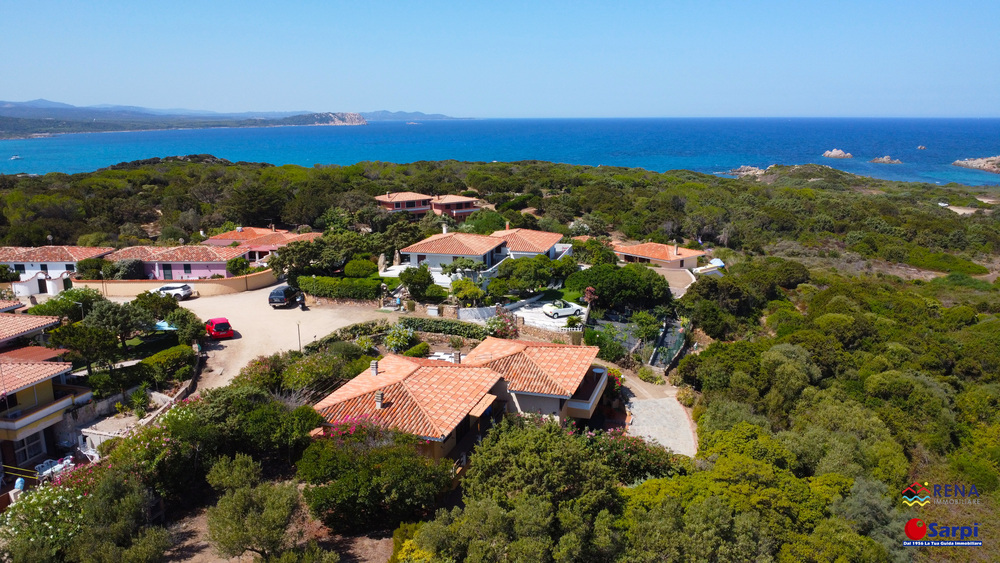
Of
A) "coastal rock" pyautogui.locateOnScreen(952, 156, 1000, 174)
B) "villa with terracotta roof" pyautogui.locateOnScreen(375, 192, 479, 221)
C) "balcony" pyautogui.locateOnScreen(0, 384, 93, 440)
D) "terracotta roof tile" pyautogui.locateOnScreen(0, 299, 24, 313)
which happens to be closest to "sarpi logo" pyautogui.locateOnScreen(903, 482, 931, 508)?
"balcony" pyautogui.locateOnScreen(0, 384, 93, 440)

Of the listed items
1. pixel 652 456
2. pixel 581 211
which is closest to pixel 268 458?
pixel 652 456

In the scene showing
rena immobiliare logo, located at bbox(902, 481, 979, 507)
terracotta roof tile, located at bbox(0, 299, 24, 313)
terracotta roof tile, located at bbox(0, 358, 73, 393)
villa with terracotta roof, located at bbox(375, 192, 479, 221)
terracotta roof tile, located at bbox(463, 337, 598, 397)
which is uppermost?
villa with terracotta roof, located at bbox(375, 192, 479, 221)

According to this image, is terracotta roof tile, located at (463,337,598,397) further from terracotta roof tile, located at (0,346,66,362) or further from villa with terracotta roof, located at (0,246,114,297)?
villa with terracotta roof, located at (0,246,114,297)

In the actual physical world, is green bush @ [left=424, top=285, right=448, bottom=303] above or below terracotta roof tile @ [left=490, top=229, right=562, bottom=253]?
below

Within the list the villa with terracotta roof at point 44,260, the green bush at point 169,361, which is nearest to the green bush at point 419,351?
the green bush at point 169,361

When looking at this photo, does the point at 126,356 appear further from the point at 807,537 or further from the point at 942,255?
the point at 942,255

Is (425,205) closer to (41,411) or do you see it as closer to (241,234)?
(241,234)

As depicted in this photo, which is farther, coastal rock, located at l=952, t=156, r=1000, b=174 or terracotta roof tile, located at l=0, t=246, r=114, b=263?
coastal rock, located at l=952, t=156, r=1000, b=174
